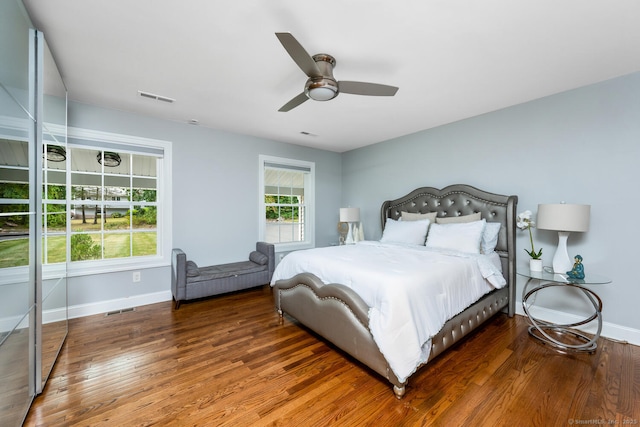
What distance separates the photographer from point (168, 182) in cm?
360

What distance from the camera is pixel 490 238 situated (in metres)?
3.10

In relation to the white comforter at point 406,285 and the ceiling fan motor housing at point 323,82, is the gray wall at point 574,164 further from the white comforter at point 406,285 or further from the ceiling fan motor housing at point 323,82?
the ceiling fan motor housing at point 323,82

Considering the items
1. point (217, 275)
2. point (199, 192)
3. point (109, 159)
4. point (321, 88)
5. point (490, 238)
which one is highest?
point (321, 88)

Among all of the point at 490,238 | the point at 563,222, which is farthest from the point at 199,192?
the point at 563,222

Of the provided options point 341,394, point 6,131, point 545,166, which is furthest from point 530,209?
point 6,131

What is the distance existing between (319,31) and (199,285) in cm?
314

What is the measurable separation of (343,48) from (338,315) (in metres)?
2.16

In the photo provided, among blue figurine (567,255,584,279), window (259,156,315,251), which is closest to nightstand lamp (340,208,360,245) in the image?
window (259,156,315,251)

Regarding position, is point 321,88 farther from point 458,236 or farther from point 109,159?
point 109,159

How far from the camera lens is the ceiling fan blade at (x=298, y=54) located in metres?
1.50

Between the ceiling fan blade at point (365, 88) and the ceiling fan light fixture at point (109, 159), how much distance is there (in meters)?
3.17

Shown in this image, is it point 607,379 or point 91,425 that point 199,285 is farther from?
point 607,379

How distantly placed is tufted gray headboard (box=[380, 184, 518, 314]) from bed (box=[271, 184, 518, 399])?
1 cm

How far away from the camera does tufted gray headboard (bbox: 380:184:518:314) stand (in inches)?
121
